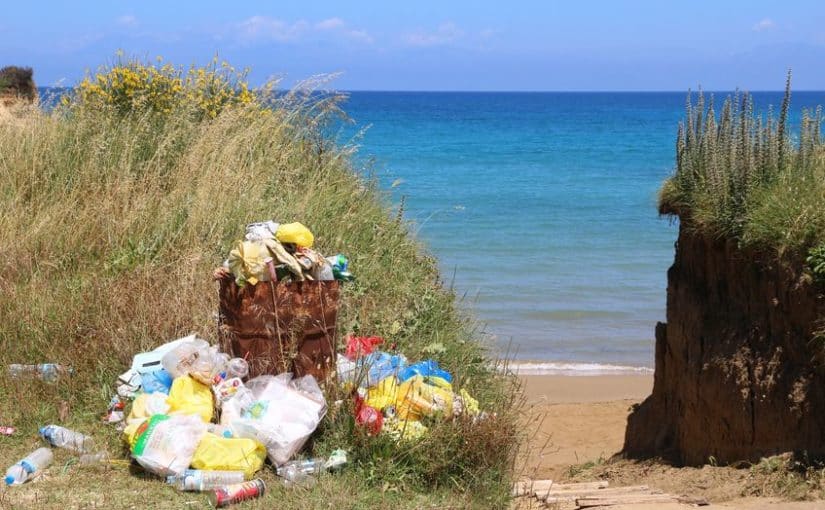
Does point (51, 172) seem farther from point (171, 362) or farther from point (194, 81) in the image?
point (171, 362)

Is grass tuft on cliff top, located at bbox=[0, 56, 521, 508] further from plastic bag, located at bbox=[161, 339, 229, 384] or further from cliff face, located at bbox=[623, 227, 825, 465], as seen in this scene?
cliff face, located at bbox=[623, 227, 825, 465]

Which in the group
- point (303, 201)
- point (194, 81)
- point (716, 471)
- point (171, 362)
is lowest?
point (716, 471)

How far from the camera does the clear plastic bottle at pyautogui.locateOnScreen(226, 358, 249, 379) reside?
20.6 feet

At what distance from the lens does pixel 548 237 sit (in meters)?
25.5

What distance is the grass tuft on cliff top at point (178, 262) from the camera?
18.7 feet

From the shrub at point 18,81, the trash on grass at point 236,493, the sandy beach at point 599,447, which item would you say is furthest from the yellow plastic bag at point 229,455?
the shrub at point 18,81

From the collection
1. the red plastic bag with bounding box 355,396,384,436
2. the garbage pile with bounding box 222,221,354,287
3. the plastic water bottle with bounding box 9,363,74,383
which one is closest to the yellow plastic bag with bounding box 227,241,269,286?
the garbage pile with bounding box 222,221,354,287

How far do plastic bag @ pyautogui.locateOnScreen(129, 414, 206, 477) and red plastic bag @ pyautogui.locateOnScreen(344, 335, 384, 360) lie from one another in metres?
1.28

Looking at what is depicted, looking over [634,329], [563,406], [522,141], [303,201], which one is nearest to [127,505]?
[303,201]

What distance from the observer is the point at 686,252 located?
10719 mm

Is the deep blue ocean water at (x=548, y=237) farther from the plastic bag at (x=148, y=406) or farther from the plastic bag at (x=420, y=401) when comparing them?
the plastic bag at (x=148, y=406)

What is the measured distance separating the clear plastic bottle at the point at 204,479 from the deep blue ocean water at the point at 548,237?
437 cm

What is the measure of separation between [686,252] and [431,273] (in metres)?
2.90

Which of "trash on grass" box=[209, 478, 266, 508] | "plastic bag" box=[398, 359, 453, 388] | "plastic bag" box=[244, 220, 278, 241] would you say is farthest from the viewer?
"plastic bag" box=[244, 220, 278, 241]
